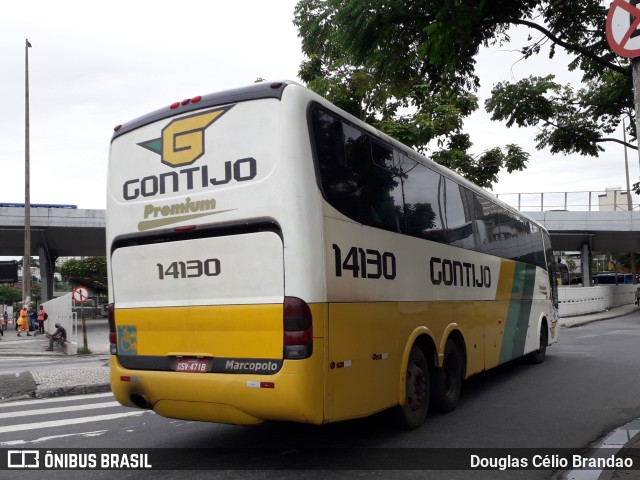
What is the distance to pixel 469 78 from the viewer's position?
28.0 ft

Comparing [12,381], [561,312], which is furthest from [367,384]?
[561,312]

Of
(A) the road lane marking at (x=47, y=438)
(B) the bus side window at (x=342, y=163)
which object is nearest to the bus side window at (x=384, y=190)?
(B) the bus side window at (x=342, y=163)

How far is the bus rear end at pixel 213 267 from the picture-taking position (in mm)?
5453

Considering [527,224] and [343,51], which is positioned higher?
[343,51]

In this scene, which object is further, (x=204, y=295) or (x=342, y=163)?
(x=342, y=163)

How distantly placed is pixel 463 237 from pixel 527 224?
4983 mm

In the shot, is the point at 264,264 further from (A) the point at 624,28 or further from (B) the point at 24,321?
(B) the point at 24,321

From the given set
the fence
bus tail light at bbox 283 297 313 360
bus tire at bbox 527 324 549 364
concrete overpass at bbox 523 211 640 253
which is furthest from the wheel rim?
concrete overpass at bbox 523 211 640 253

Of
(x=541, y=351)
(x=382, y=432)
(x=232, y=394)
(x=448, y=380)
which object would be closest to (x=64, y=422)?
(x=232, y=394)

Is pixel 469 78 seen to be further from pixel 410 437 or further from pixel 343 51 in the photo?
pixel 410 437

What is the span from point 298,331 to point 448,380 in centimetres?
383

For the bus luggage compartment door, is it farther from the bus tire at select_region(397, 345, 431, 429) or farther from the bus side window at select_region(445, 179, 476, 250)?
the bus side window at select_region(445, 179, 476, 250)

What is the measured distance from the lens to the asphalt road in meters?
5.75

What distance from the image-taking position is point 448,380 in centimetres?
848
